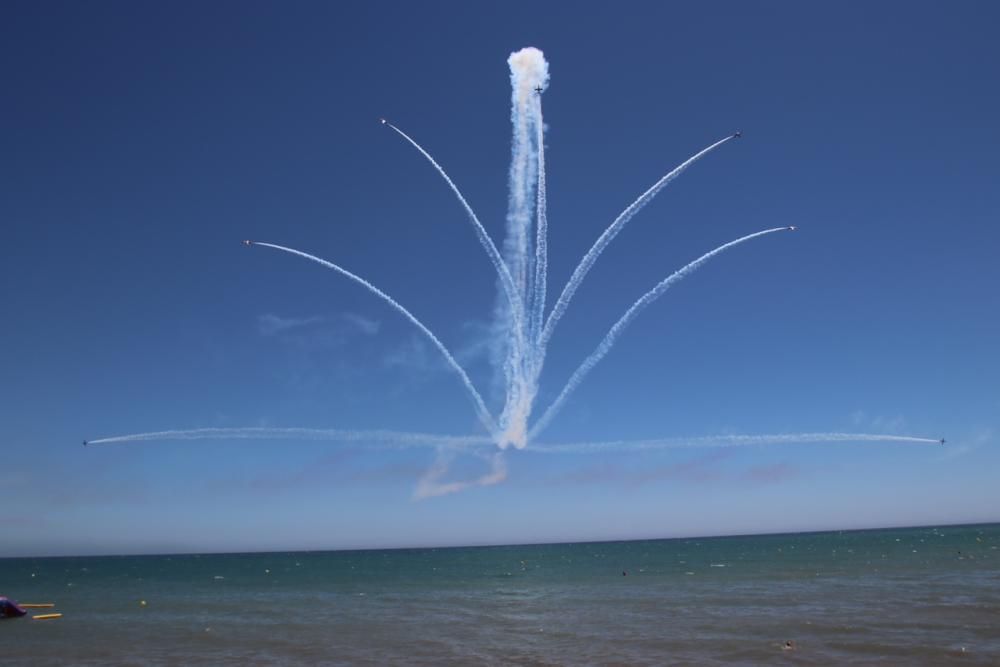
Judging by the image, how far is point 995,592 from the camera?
55.5 m

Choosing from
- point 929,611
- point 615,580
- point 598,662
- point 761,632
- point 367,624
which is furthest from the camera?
point 615,580

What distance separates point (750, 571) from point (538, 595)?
35559 mm

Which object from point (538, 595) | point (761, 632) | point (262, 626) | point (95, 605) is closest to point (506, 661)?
point (761, 632)

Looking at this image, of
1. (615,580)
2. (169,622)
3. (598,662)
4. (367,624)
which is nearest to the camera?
(598,662)

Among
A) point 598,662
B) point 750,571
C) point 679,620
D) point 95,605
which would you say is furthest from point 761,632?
point 95,605

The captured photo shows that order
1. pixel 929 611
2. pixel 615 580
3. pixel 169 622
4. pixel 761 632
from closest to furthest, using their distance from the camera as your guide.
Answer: pixel 761 632, pixel 929 611, pixel 169 622, pixel 615 580

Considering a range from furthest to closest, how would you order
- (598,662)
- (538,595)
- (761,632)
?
(538,595) → (761,632) → (598,662)

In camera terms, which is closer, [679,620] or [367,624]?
[679,620]

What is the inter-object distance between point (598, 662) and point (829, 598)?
29901 mm

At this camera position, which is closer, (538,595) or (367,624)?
(367,624)

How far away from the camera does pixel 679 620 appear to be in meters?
47.8

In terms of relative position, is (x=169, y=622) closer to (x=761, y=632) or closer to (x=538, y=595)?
(x=538, y=595)

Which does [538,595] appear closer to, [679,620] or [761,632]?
[679,620]

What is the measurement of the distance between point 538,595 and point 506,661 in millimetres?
36042
